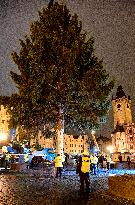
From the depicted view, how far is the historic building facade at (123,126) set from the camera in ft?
352

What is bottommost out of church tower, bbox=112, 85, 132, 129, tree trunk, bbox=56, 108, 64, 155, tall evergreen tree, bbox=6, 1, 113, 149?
tree trunk, bbox=56, 108, 64, 155

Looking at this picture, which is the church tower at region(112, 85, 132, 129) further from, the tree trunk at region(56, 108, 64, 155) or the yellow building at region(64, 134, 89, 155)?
the tree trunk at region(56, 108, 64, 155)

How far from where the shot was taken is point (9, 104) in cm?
2981

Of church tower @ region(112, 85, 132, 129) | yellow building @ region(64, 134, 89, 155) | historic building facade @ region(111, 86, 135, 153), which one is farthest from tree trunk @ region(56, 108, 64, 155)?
yellow building @ region(64, 134, 89, 155)

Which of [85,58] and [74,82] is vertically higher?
[85,58]

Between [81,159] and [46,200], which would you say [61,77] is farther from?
[46,200]

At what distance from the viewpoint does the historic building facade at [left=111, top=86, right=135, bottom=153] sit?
352 ft

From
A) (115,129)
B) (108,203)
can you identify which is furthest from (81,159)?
(115,129)

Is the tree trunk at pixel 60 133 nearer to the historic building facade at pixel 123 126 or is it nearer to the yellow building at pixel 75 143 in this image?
the historic building facade at pixel 123 126

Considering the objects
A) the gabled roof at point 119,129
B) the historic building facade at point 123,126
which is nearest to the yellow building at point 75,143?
the historic building facade at point 123,126

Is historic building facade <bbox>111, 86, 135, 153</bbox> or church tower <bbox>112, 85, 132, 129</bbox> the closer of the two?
historic building facade <bbox>111, 86, 135, 153</bbox>

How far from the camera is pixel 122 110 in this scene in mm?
121875

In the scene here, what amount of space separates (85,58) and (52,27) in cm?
430

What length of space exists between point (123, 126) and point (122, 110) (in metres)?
10.1
